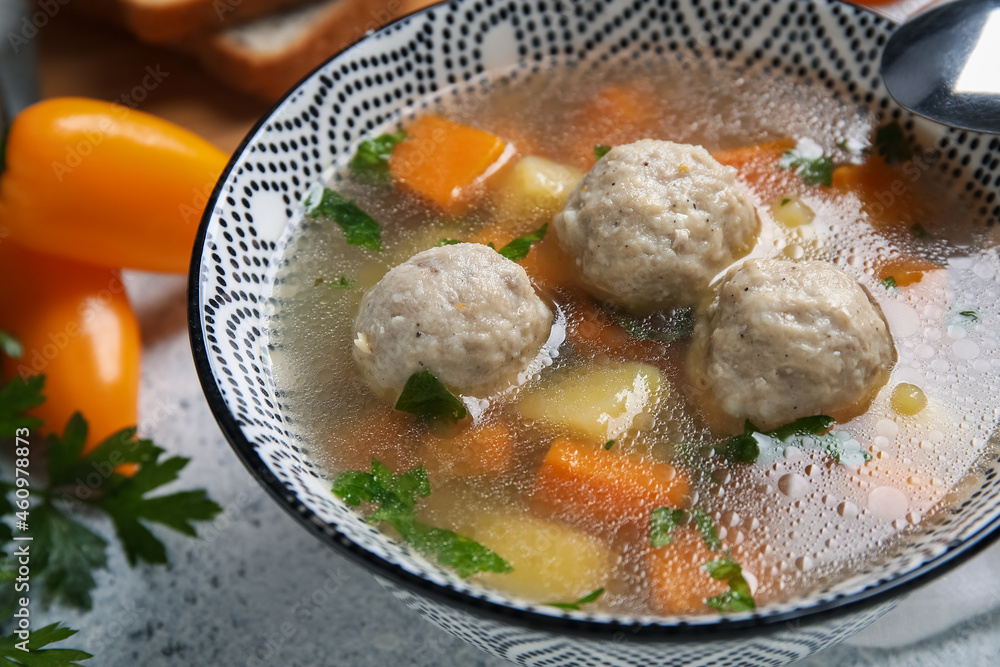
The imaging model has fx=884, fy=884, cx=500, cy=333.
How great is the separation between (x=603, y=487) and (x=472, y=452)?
29cm

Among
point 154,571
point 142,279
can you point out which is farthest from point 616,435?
point 142,279

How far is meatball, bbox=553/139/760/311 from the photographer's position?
197 cm

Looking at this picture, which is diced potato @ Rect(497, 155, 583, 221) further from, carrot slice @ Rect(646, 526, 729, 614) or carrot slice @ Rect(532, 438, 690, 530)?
carrot slice @ Rect(646, 526, 729, 614)

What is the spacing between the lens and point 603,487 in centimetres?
Answer: 184

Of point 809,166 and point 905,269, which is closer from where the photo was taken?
point 905,269

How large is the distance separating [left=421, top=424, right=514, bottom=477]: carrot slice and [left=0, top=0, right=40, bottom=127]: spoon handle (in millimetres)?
2209

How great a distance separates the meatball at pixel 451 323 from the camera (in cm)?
185

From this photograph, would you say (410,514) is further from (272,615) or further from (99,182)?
(99,182)

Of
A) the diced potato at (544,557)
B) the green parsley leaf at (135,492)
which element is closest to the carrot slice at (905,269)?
the diced potato at (544,557)

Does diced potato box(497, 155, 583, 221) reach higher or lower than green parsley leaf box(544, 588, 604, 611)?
higher

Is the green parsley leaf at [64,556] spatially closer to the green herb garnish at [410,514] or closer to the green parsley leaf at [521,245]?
the green herb garnish at [410,514]

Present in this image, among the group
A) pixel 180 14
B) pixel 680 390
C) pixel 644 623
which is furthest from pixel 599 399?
pixel 180 14

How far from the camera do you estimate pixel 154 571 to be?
238cm

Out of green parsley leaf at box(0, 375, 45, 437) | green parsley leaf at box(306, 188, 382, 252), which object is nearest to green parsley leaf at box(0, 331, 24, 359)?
green parsley leaf at box(0, 375, 45, 437)
